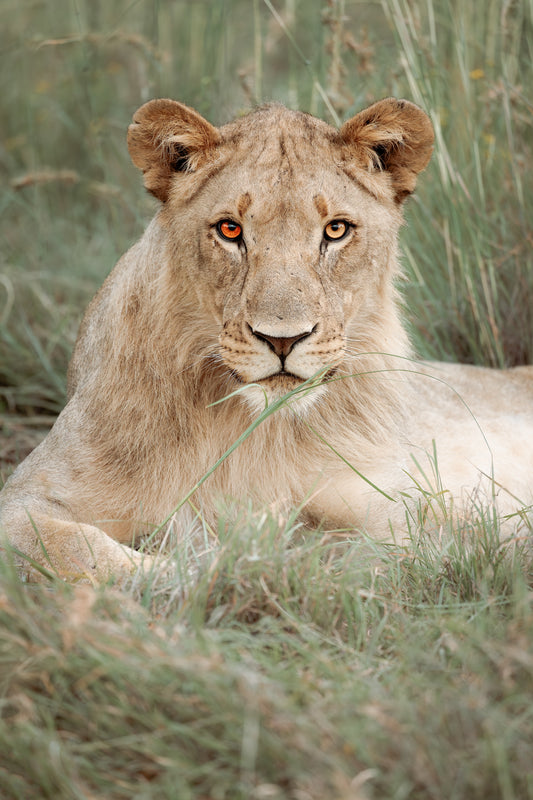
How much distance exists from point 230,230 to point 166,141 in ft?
1.32

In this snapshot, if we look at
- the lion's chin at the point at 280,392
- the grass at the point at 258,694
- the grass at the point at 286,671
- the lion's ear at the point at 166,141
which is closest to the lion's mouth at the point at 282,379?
the lion's chin at the point at 280,392

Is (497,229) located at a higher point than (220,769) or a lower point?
higher

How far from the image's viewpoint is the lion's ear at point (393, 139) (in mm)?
3240

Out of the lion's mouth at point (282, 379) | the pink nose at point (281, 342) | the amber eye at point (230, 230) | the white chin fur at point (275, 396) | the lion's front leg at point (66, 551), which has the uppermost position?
the amber eye at point (230, 230)

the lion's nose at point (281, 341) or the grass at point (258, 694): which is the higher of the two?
the lion's nose at point (281, 341)

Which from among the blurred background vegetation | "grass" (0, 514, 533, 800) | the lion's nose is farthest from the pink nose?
the blurred background vegetation

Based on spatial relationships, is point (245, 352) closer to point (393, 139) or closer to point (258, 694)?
point (393, 139)

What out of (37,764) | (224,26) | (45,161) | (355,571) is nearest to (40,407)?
(224,26)

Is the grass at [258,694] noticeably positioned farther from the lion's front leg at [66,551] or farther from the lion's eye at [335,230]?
the lion's eye at [335,230]

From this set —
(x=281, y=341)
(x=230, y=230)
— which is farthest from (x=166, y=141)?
(x=281, y=341)

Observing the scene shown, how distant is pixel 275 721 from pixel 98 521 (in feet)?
4.86

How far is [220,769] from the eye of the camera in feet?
6.19

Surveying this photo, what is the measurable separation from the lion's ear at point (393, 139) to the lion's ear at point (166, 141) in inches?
19.3

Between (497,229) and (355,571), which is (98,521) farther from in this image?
(497,229)
